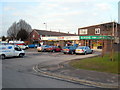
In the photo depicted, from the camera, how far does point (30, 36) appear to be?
230ft

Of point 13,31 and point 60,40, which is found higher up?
point 13,31

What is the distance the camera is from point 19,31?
238ft

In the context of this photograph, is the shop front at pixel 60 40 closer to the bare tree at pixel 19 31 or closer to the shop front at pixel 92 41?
the shop front at pixel 92 41

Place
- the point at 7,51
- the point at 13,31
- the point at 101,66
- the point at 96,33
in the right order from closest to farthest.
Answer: the point at 101,66
the point at 7,51
the point at 96,33
the point at 13,31

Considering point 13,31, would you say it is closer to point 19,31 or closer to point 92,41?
point 19,31

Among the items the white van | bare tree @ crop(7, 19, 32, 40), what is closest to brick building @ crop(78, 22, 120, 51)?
the white van

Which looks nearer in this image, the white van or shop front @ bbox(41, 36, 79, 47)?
the white van

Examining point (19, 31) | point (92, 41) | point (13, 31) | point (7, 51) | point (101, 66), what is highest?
point (13, 31)

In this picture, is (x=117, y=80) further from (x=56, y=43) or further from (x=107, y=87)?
(x=56, y=43)

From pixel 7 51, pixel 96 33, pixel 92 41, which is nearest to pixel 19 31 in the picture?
pixel 96 33

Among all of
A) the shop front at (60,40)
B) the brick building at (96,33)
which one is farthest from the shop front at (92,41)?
the shop front at (60,40)

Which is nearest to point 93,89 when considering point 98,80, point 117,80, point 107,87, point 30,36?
point 107,87

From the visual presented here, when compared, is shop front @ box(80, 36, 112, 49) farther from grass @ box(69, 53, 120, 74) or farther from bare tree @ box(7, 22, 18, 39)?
bare tree @ box(7, 22, 18, 39)

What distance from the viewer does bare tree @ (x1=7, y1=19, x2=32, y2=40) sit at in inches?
2830
